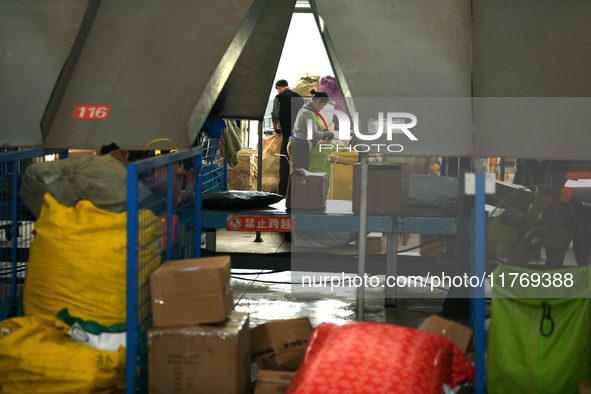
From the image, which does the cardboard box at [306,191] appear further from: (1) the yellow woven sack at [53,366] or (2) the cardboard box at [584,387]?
(2) the cardboard box at [584,387]

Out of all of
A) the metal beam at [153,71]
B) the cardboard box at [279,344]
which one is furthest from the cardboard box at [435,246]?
the metal beam at [153,71]

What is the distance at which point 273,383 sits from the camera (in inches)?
106

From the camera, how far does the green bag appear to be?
2490 millimetres

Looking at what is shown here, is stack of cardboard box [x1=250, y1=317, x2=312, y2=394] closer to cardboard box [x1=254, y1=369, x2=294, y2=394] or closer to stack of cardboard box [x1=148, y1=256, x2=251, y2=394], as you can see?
cardboard box [x1=254, y1=369, x2=294, y2=394]

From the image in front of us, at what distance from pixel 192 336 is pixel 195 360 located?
12cm

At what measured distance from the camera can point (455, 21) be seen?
3656 mm

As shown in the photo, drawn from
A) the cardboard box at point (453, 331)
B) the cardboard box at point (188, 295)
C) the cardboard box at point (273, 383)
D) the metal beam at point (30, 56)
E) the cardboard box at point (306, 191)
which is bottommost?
the cardboard box at point (273, 383)

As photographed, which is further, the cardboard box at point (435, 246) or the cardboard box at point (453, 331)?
the cardboard box at point (435, 246)

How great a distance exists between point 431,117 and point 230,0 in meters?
1.57

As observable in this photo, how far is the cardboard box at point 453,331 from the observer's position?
2855 millimetres

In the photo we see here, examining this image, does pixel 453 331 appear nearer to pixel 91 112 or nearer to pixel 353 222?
pixel 353 222

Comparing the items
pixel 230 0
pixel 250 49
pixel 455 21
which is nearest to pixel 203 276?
pixel 230 0

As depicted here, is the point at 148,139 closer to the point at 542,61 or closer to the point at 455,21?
the point at 455,21

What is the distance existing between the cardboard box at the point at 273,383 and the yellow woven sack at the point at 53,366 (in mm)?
683
